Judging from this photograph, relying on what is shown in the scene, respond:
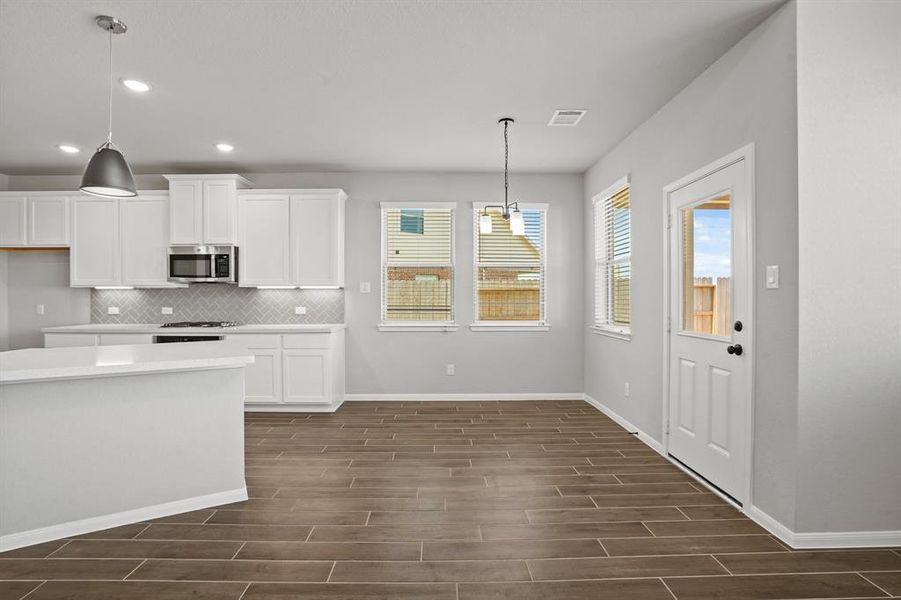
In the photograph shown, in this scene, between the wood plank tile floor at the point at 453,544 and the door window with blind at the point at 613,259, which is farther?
the door window with blind at the point at 613,259

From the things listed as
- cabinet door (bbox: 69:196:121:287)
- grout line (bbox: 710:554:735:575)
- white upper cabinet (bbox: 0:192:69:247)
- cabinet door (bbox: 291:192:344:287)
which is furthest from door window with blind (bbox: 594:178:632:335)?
white upper cabinet (bbox: 0:192:69:247)

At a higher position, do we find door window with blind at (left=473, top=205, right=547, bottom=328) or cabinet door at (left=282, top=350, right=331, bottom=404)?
door window with blind at (left=473, top=205, right=547, bottom=328)

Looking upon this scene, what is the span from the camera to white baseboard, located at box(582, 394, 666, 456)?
3.90 m

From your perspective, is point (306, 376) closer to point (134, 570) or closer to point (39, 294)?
point (134, 570)

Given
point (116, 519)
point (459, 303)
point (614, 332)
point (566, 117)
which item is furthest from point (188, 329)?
point (614, 332)

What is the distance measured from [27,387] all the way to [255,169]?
146 inches

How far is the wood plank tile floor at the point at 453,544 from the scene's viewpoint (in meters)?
2.07

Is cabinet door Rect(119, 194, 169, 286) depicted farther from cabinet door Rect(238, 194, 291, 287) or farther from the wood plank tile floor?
the wood plank tile floor

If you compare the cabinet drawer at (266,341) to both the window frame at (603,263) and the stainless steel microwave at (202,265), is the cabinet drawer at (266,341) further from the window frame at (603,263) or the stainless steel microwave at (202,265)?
the window frame at (603,263)

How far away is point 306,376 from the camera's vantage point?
200 inches

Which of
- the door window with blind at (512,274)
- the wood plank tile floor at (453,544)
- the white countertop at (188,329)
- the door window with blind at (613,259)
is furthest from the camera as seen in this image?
the door window with blind at (512,274)

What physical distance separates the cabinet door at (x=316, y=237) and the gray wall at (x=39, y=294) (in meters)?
2.64

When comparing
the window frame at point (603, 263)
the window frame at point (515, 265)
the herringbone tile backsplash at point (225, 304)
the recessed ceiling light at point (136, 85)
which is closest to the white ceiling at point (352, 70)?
the recessed ceiling light at point (136, 85)

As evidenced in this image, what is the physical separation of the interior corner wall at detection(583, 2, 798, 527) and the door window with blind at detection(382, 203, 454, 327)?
2455 millimetres
